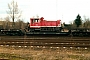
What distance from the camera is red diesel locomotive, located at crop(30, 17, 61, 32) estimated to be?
121ft

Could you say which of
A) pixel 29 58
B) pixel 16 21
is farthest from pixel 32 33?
pixel 16 21

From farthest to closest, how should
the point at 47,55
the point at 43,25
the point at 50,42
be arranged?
1. the point at 43,25
2. the point at 50,42
3. the point at 47,55

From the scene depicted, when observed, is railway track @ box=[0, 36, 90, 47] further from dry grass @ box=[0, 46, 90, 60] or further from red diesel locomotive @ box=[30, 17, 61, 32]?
red diesel locomotive @ box=[30, 17, 61, 32]

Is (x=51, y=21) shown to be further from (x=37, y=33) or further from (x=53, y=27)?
(x=37, y=33)

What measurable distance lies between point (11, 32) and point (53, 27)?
23.4ft

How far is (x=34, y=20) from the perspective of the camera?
1479 inches

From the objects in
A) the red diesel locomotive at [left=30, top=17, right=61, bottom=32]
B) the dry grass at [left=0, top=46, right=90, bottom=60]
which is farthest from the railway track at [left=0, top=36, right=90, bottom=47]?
the red diesel locomotive at [left=30, top=17, right=61, bottom=32]

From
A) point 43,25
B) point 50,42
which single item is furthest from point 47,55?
point 43,25

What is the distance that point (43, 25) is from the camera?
37.3m

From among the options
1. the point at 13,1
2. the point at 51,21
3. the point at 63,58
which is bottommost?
the point at 63,58

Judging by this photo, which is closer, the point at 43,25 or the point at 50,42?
the point at 50,42

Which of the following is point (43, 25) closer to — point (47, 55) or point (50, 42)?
point (50, 42)

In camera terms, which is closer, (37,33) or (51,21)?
(37,33)

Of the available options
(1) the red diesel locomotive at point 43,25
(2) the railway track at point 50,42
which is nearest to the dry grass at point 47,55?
(2) the railway track at point 50,42
